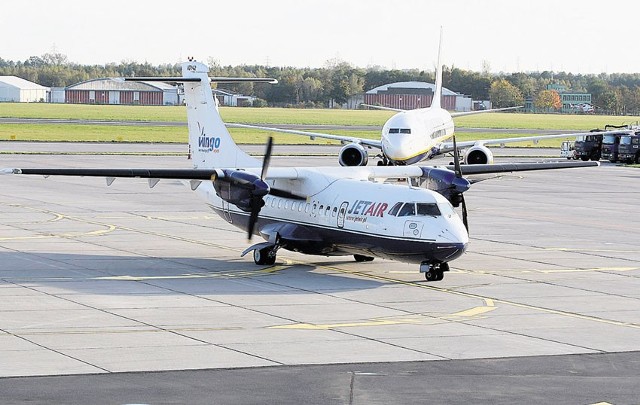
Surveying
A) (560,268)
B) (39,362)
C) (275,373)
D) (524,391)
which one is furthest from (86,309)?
(560,268)

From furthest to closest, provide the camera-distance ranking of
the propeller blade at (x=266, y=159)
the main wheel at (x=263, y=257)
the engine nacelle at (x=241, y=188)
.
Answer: the main wheel at (x=263, y=257) → the engine nacelle at (x=241, y=188) → the propeller blade at (x=266, y=159)

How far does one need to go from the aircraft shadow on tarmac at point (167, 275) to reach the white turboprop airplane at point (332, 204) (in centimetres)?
97

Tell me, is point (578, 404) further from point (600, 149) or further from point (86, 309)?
point (600, 149)

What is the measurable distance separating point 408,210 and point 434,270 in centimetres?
185

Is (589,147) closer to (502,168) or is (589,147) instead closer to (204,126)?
(502,168)

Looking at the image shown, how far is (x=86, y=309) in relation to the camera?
2569 cm

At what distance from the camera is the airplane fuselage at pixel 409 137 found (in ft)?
214

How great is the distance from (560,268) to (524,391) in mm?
15909

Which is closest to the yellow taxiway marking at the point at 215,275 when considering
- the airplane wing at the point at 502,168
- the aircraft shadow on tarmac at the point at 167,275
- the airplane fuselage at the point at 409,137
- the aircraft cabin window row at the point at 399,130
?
the aircraft shadow on tarmac at the point at 167,275

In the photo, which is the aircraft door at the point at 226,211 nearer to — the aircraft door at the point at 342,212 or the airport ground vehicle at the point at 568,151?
the aircraft door at the point at 342,212

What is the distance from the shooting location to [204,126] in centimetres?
3769

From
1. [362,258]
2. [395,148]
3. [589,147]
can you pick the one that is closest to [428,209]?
[362,258]

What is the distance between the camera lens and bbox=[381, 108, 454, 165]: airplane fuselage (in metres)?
65.2

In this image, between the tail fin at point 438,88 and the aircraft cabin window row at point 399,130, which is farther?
the tail fin at point 438,88
